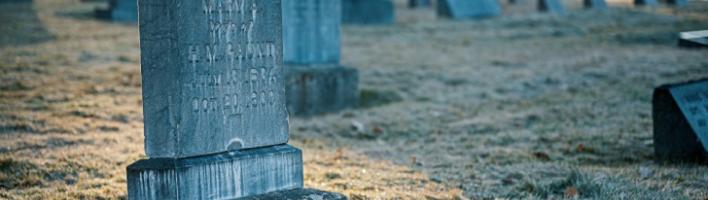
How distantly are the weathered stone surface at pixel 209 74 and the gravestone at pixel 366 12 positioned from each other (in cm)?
1362

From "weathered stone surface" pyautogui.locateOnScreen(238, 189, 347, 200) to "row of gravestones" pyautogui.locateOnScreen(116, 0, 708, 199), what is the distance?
12 millimetres

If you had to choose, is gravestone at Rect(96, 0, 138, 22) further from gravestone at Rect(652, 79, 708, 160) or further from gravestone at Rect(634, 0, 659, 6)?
gravestone at Rect(634, 0, 659, 6)

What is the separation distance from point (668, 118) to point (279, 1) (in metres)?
3.41

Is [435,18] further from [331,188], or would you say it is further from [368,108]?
[331,188]

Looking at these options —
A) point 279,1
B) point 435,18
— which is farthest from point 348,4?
point 279,1

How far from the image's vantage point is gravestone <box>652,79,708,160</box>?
20.2 ft

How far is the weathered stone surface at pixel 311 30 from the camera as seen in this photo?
9.31 m

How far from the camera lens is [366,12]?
18156mm

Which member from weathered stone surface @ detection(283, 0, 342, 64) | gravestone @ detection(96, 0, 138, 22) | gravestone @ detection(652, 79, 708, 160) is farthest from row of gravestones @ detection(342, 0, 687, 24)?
gravestone @ detection(652, 79, 708, 160)

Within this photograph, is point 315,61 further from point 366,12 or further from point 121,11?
point 121,11

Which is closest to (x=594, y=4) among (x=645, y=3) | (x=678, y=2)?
(x=645, y=3)

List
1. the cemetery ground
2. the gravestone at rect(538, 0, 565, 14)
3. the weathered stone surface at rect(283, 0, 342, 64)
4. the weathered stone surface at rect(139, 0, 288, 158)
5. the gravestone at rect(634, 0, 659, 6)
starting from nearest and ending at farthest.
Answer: the weathered stone surface at rect(139, 0, 288, 158) → the cemetery ground → the weathered stone surface at rect(283, 0, 342, 64) → the gravestone at rect(538, 0, 565, 14) → the gravestone at rect(634, 0, 659, 6)

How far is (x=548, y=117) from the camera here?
889 centimetres

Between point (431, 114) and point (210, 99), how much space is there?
5297mm
